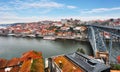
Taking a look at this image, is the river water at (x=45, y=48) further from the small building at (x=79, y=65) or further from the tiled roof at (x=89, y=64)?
the tiled roof at (x=89, y=64)

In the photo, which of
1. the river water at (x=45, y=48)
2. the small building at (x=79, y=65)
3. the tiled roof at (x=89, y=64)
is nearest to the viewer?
the tiled roof at (x=89, y=64)

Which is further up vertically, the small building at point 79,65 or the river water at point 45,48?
the small building at point 79,65

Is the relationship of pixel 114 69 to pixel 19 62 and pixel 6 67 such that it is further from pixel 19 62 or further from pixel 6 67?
pixel 6 67

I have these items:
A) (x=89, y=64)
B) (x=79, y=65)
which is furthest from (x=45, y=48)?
(x=89, y=64)

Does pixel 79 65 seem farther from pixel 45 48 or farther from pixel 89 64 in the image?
pixel 45 48

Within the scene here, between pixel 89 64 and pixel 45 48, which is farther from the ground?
pixel 89 64

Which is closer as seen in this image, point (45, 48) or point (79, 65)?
point (79, 65)

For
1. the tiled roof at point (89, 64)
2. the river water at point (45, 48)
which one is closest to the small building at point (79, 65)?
the tiled roof at point (89, 64)

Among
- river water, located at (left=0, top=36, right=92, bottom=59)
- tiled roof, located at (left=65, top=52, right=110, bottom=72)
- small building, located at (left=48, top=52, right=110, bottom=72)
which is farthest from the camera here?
river water, located at (left=0, top=36, right=92, bottom=59)

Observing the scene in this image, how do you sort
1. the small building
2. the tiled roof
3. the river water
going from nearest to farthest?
1. the tiled roof
2. the small building
3. the river water

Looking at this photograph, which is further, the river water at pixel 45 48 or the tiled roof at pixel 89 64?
the river water at pixel 45 48

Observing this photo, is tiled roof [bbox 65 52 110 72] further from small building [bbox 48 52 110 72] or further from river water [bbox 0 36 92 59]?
river water [bbox 0 36 92 59]

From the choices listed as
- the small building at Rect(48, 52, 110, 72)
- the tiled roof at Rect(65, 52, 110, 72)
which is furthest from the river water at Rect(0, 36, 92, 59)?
the tiled roof at Rect(65, 52, 110, 72)
